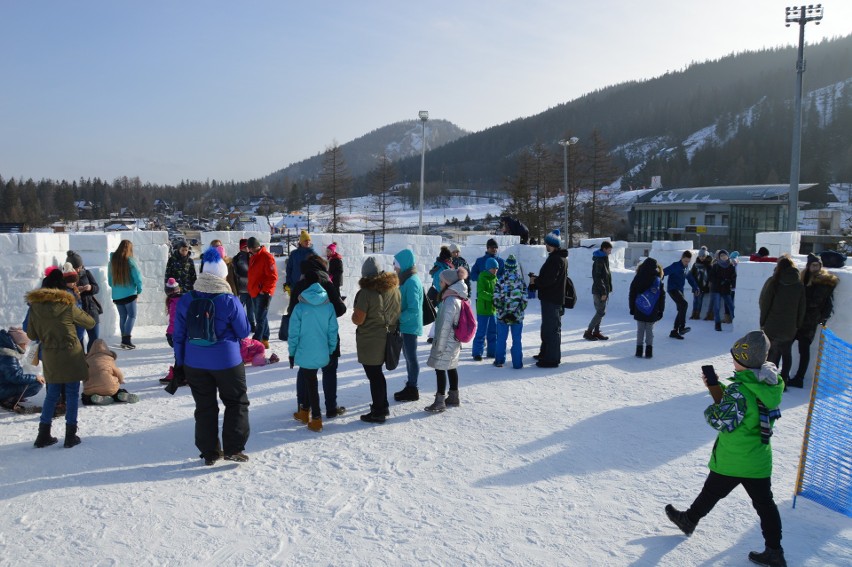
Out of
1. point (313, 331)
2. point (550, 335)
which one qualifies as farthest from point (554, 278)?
point (313, 331)

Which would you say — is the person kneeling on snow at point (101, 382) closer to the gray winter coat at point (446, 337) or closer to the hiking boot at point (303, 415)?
the hiking boot at point (303, 415)

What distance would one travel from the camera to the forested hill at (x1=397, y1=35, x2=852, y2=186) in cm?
9200

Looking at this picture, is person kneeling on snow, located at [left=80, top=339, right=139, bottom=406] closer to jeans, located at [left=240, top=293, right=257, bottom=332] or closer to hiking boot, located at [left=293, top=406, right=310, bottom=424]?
hiking boot, located at [left=293, top=406, right=310, bottom=424]

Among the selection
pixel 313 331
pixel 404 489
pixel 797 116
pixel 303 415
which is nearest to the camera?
pixel 404 489

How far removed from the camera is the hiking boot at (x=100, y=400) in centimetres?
568

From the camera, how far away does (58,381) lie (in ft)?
15.0

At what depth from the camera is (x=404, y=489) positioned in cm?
402

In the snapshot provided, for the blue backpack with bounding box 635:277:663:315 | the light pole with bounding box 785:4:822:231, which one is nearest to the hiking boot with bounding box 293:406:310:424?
the blue backpack with bounding box 635:277:663:315

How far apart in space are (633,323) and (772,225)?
39.0 metres

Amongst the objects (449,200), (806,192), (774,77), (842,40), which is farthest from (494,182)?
(806,192)

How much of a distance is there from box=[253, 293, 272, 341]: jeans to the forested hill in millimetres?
60141

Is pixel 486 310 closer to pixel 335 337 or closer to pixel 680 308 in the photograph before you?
pixel 335 337

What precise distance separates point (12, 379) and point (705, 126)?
140 metres

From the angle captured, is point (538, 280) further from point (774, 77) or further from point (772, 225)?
point (774, 77)
